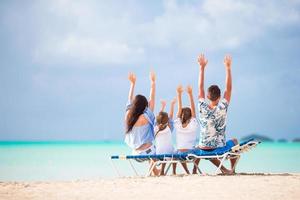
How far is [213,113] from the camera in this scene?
8938mm

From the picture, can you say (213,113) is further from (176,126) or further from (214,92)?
(176,126)

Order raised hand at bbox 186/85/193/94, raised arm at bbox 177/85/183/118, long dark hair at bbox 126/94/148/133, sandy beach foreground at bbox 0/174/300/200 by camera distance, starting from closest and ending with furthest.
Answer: sandy beach foreground at bbox 0/174/300/200, long dark hair at bbox 126/94/148/133, raised arm at bbox 177/85/183/118, raised hand at bbox 186/85/193/94

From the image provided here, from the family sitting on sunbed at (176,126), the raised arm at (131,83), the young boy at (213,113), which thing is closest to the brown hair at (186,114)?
the family sitting on sunbed at (176,126)

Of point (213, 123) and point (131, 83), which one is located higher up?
point (131, 83)

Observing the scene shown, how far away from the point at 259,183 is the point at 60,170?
34.5 ft

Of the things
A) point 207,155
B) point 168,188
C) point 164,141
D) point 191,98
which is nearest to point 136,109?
point 164,141

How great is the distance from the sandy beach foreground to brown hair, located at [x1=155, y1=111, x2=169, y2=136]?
3.96ft

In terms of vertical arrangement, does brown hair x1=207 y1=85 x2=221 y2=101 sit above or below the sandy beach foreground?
above

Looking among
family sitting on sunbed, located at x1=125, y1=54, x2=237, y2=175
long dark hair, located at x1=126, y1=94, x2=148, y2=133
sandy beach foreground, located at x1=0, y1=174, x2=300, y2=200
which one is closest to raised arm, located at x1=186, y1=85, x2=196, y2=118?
family sitting on sunbed, located at x1=125, y1=54, x2=237, y2=175

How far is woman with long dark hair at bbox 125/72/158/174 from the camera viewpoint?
31.1 feet

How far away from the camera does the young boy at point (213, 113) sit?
8.91 metres

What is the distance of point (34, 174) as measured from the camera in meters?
15.9

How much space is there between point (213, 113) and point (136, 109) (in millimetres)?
1384

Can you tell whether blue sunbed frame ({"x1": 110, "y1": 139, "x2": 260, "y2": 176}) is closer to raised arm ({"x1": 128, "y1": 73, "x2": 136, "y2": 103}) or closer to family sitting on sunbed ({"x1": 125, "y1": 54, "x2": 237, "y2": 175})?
family sitting on sunbed ({"x1": 125, "y1": 54, "x2": 237, "y2": 175})
